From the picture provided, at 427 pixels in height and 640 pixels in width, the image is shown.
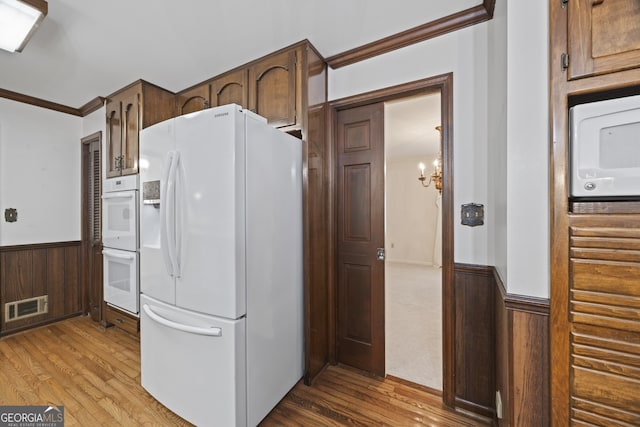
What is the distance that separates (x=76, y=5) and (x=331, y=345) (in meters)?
2.88

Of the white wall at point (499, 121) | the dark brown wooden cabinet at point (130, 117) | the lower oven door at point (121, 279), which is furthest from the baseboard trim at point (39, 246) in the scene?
the white wall at point (499, 121)

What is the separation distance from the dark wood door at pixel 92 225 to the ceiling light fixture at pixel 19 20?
4.51 ft

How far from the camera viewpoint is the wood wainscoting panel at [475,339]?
63.8 inches

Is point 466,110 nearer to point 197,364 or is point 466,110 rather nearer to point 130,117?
point 197,364

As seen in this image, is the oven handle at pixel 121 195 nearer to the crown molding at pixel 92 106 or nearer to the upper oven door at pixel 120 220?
the upper oven door at pixel 120 220

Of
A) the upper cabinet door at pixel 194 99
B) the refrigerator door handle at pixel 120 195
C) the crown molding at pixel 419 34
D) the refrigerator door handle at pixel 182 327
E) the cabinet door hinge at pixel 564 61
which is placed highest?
the crown molding at pixel 419 34

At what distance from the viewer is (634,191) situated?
2.91 ft

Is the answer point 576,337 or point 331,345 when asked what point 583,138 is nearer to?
point 576,337

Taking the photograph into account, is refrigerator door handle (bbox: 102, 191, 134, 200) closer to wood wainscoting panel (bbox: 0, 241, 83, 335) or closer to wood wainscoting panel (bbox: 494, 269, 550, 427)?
wood wainscoting panel (bbox: 0, 241, 83, 335)

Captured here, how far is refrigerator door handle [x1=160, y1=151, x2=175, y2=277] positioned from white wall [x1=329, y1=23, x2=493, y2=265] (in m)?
1.69

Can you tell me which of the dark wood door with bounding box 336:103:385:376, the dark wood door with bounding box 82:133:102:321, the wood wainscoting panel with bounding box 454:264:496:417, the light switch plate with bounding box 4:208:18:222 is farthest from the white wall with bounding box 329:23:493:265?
the light switch plate with bounding box 4:208:18:222

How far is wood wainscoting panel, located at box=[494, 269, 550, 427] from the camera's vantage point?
1021 mm

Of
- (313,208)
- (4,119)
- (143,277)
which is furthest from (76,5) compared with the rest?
(4,119)

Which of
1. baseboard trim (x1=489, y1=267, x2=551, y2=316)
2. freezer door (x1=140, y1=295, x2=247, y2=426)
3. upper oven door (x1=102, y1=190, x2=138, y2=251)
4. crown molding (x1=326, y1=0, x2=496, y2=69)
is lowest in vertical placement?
freezer door (x1=140, y1=295, x2=247, y2=426)
